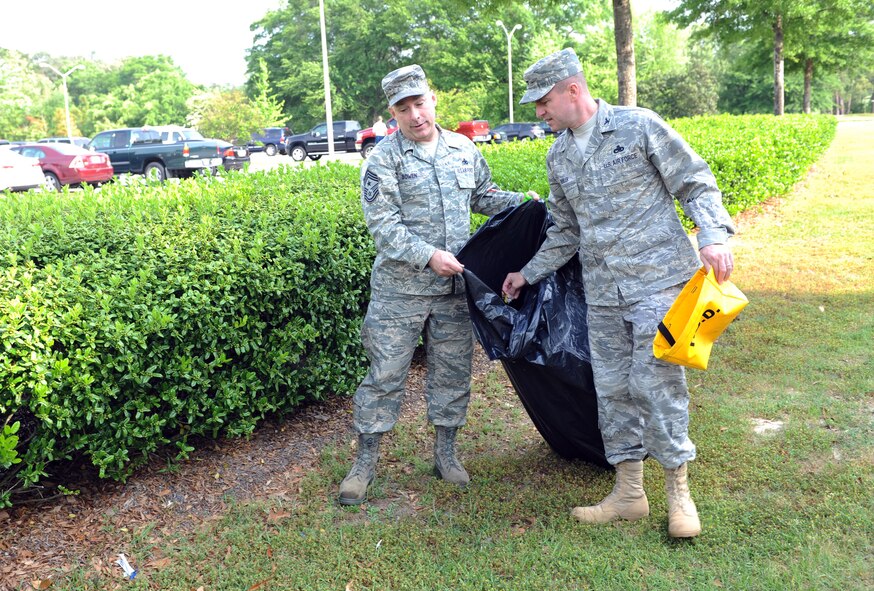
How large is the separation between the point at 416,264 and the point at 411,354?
1.75ft

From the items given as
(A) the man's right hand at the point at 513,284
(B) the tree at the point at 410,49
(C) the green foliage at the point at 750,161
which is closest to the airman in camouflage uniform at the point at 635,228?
(A) the man's right hand at the point at 513,284

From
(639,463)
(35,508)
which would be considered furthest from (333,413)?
(639,463)

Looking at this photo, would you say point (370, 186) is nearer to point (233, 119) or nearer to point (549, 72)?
point (549, 72)

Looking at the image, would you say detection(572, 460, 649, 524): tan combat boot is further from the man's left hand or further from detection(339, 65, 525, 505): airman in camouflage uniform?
the man's left hand

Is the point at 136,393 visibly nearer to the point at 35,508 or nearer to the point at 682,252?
the point at 35,508

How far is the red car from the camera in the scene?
19562 mm

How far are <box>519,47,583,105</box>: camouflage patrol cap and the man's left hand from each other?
881 millimetres

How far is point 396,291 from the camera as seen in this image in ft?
11.4

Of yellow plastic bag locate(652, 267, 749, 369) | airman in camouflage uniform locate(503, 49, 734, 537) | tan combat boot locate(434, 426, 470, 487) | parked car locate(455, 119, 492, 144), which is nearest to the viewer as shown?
yellow plastic bag locate(652, 267, 749, 369)

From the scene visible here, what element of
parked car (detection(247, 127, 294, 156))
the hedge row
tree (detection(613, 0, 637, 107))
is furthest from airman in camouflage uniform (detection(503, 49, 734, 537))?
parked car (detection(247, 127, 294, 156))

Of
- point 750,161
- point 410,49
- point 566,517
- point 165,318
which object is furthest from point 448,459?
point 410,49

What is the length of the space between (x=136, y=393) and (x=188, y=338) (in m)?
0.36

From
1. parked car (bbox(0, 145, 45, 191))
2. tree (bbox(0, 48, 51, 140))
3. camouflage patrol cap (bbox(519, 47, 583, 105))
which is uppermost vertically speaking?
tree (bbox(0, 48, 51, 140))

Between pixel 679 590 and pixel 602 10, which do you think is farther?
pixel 602 10
